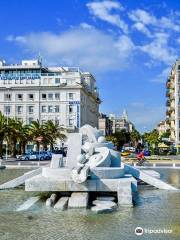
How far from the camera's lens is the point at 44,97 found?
111m

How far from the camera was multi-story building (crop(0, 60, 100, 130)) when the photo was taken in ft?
357

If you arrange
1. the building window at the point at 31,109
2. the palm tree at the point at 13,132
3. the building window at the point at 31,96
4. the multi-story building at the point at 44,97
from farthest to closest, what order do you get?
the building window at the point at 31,109
the building window at the point at 31,96
the multi-story building at the point at 44,97
the palm tree at the point at 13,132

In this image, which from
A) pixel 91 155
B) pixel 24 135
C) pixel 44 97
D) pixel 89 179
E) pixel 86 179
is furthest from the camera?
pixel 44 97

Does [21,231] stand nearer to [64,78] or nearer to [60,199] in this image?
[60,199]

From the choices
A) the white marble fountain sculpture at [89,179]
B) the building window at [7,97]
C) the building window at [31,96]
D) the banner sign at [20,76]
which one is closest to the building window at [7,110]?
the building window at [7,97]

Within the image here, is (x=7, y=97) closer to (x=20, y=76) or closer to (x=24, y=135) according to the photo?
(x=20, y=76)

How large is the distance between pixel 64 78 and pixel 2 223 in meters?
97.4

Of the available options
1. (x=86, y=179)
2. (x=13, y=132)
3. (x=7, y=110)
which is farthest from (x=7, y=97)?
(x=86, y=179)

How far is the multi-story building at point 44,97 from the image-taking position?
109 metres

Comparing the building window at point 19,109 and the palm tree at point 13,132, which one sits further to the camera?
the building window at point 19,109

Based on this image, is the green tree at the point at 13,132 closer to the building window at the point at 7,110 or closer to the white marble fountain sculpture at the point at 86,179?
the building window at the point at 7,110

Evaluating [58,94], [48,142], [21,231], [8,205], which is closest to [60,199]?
[8,205]

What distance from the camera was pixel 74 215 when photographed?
15.4 metres

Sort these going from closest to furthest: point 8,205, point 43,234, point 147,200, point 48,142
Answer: point 43,234
point 8,205
point 147,200
point 48,142
